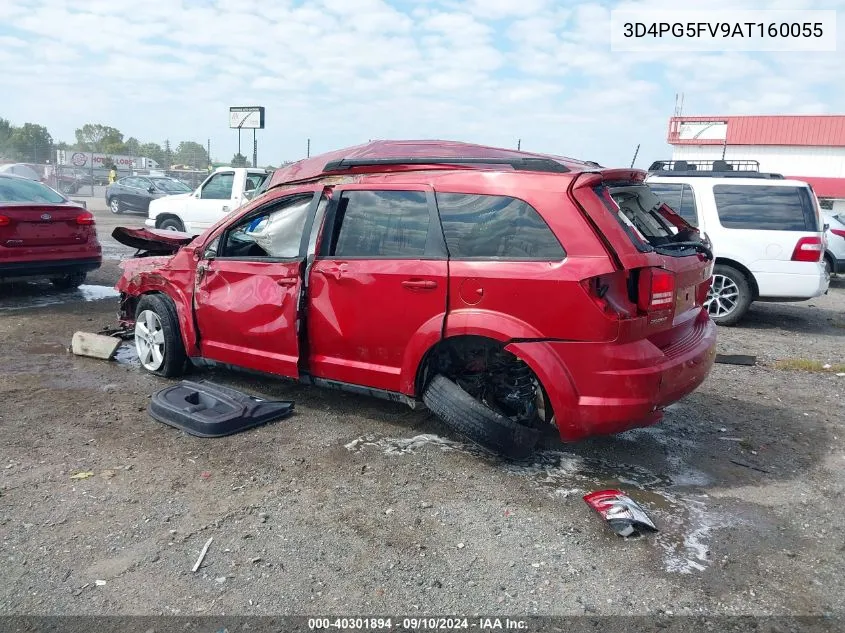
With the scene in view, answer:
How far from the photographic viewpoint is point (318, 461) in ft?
13.0

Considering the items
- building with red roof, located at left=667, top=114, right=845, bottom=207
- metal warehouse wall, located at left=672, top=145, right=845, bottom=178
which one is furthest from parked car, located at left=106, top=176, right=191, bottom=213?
metal warehouse wall, located at left=672, top=145, right=845, bottom=178

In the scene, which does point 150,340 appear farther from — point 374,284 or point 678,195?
point 678,195

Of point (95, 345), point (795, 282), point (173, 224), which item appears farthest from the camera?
point (173, 224)

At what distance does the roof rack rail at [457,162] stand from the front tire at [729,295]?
518 centimetres

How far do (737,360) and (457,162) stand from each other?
4002 millimetres

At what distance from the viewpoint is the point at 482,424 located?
379cm

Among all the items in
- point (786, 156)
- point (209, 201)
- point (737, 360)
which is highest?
point (786, 156)

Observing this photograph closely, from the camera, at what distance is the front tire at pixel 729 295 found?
26.8 feet

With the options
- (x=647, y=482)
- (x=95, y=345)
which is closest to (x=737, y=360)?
(x=647, y=482)

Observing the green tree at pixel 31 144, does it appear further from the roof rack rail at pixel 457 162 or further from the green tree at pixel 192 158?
the roof rack rail at pixel 457 162

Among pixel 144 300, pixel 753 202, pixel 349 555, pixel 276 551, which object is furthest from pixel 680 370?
pixel 753 202

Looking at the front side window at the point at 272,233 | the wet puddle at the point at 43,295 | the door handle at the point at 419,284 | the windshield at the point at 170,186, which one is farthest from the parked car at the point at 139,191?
the door handle at the point at 419,284

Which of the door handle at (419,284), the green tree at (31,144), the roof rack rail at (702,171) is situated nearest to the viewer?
the door handle at (419,284)

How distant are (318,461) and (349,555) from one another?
40.2 inches
